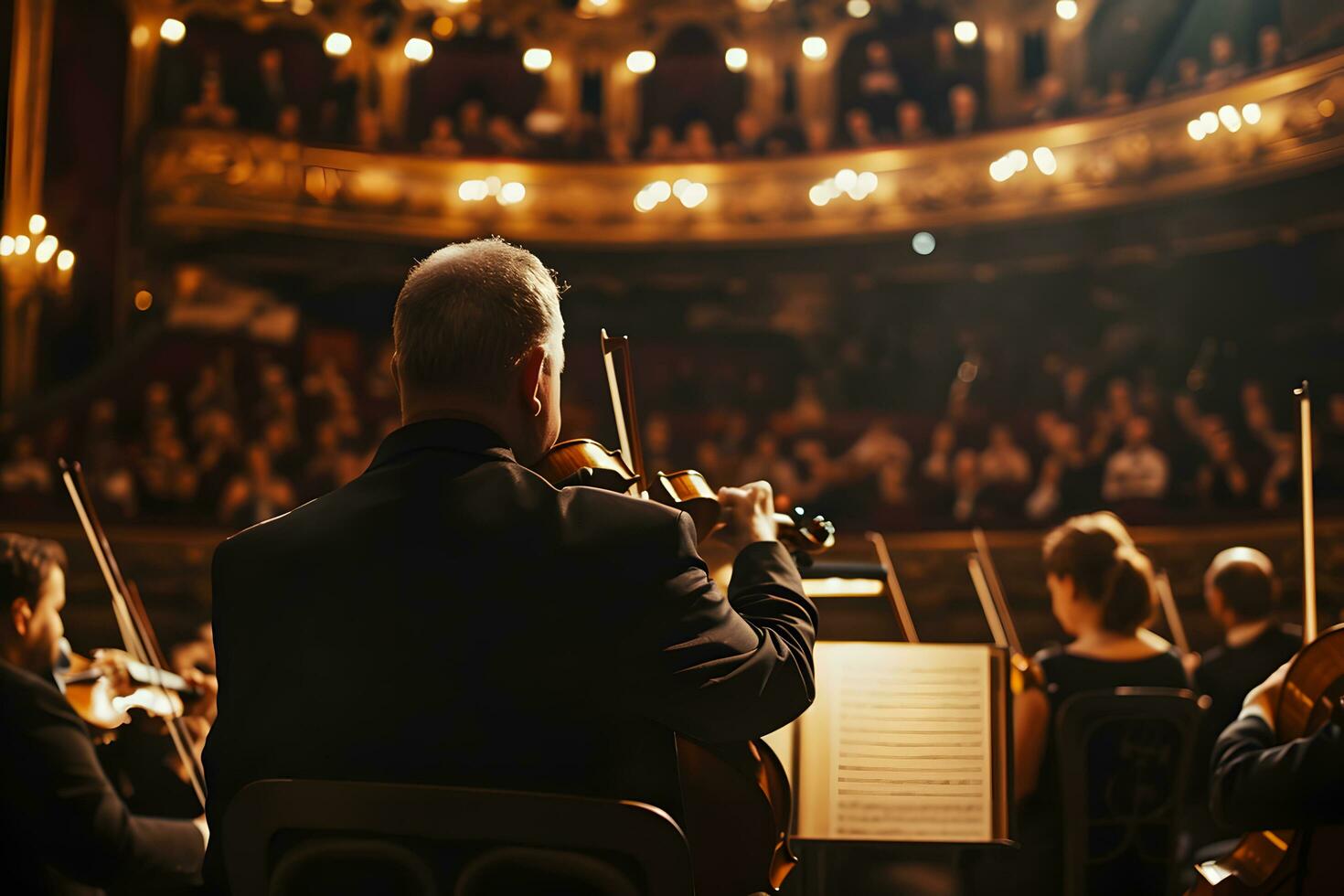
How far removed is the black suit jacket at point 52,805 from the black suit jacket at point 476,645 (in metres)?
1.05

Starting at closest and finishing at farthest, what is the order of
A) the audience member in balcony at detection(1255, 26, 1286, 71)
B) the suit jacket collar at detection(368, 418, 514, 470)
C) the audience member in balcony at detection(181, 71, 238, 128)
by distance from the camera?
the suit jacket collar at detection(368, 418, 514, 470), the audience member in balcony at detection(1255, 26, 1286, 71), the audience member in balcony at detection(181, 71, 238, 128)

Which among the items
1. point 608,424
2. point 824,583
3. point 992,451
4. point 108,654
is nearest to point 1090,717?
point 824,583

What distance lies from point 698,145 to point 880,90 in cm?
202

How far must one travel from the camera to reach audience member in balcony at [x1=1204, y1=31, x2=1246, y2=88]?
11484 mm

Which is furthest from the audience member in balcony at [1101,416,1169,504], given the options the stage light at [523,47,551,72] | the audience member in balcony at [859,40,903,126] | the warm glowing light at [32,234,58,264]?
the warm glowing light at [32,234,58,264]

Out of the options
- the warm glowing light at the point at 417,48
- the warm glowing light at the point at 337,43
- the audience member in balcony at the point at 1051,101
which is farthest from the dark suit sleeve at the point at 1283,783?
the warm glowing light at the point at 337,43

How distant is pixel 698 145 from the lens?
1395 cm

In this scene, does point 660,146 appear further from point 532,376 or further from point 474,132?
point 532,376

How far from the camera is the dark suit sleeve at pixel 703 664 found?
1505 millimetres

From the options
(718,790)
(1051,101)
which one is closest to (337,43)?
(1051,101)

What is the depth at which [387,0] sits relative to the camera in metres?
14.0

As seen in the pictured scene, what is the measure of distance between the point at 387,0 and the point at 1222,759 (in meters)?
13.5

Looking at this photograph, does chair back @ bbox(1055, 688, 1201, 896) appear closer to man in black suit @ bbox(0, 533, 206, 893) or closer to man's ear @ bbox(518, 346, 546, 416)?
man's ear @ bbox(518, 346, 546, 416)

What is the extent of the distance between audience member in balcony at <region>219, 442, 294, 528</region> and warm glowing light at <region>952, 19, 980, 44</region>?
27.1ft
